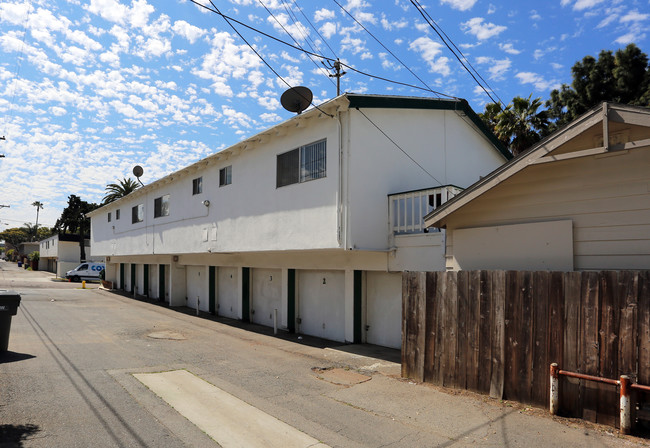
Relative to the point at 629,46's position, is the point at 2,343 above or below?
below

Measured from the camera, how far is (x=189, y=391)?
299 inches

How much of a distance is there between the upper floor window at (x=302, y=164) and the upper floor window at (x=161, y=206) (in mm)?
9987

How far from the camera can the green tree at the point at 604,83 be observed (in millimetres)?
22344

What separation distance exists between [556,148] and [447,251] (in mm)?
2915

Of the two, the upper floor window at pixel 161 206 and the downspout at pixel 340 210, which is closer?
the downspout at pixel 340 210

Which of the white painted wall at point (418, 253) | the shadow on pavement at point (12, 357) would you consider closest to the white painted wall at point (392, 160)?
the white painted wall at point (418, 253)

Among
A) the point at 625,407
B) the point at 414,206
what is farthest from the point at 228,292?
the point at 625,407

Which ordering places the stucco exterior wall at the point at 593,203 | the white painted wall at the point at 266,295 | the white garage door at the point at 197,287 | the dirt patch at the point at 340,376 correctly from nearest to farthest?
1. the stucco exterior wall at the point at 593,203
2. the dirt patch at the point at 340,376
3. the white painted wall at the point at 266,295
4. the white garage door at the point at 197,287

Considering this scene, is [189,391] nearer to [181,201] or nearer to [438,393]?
[438,393]

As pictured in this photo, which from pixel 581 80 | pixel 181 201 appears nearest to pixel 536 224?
pixel 181 201

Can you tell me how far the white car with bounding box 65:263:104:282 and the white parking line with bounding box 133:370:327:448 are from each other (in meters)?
40.6

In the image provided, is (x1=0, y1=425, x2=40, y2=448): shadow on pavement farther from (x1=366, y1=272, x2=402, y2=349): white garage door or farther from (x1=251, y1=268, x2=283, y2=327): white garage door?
(x1=251, y1=268, x2=283, y2=327): white garage door

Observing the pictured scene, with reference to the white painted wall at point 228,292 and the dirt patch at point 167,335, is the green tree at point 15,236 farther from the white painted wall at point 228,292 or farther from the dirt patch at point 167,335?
the dirt patch at point 167,335

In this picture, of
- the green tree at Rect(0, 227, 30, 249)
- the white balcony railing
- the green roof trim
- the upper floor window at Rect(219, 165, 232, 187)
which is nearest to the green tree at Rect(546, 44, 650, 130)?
the green roof trim
